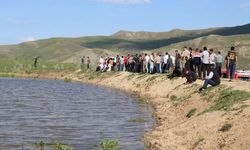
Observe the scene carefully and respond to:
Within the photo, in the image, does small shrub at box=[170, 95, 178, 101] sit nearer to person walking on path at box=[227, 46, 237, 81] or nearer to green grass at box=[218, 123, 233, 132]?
person walking on path at box=[227, 46, 237, 81]

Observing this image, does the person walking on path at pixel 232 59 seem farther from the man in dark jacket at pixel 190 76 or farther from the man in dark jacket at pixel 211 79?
the man in dark jacket at pixel 190 76

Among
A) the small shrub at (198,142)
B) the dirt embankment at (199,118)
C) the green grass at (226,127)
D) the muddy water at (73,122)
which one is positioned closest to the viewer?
the dirt embankment at (199,118)

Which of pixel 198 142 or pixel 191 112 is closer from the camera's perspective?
pixel 198 142

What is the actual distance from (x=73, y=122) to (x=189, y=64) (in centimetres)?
1190

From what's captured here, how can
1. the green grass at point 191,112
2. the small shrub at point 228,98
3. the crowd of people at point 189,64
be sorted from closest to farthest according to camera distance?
the small shrub at point 228,98 → the green grass at point 191,112 → the crowd of people at point 189,64

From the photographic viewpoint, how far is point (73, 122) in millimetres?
24656

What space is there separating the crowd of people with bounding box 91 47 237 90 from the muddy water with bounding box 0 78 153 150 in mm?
3849

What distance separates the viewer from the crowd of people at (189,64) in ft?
99.6

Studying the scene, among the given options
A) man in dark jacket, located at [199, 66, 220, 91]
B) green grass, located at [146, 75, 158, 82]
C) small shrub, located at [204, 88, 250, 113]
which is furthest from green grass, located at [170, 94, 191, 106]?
green grass, located at [146, 75, 158, 82]

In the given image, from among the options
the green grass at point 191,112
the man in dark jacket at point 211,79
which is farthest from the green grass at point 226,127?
the man in dark jacket at point 211,79

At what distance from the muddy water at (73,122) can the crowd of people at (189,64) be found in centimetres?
385

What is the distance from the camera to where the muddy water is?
63.8ft

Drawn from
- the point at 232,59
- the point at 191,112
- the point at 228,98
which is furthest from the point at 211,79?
the point at 228,98

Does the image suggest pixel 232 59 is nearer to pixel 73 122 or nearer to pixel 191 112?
pixel 191 112
